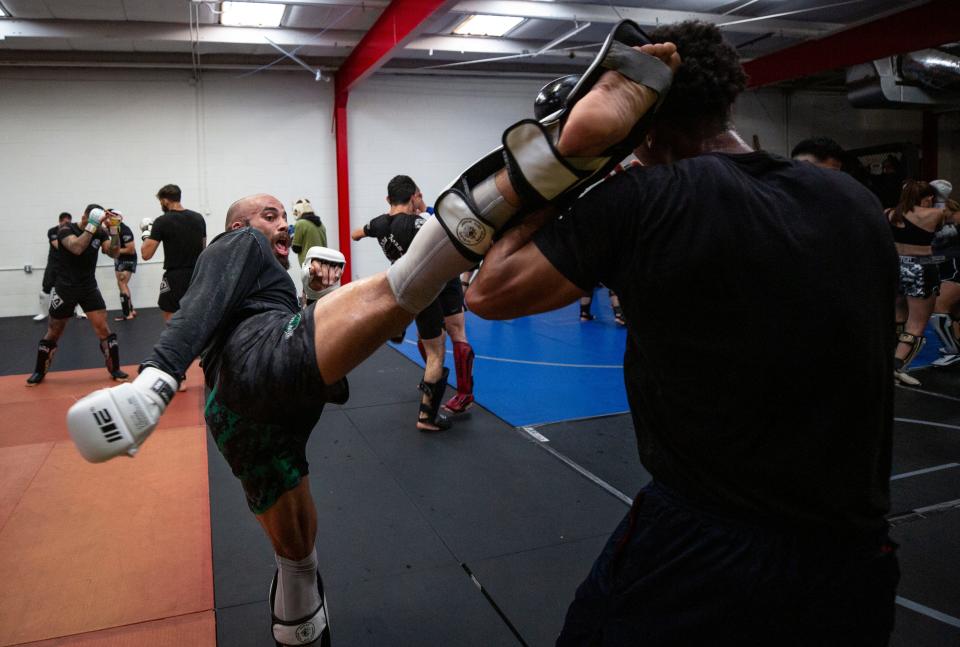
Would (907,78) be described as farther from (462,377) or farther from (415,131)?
(462,377)

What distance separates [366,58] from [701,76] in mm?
9707

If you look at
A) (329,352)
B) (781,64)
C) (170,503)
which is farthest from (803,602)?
(781,64)

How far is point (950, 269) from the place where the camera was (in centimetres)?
639

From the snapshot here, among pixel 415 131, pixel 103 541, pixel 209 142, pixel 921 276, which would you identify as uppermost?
pixel 415 131

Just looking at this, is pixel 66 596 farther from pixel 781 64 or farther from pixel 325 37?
pixel 781 64

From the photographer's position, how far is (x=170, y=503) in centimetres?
385

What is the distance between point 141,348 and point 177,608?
20.9 feet

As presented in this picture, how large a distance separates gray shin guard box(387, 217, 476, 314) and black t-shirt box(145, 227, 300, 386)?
67cm

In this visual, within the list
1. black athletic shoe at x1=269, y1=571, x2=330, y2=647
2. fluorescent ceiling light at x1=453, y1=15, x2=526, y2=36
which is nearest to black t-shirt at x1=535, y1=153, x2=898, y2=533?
black athletic shoe at x1=269, y1=571, x2=330, y2=647

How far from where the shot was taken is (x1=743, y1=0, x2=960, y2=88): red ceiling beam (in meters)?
8.24

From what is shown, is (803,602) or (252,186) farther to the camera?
(252,186)

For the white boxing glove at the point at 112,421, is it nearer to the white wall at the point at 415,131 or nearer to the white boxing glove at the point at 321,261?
the white boxing glove at the point at 321,261

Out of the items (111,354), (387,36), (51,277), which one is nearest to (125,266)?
(51,277)

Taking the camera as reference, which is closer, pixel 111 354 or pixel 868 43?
pixel 111 354
